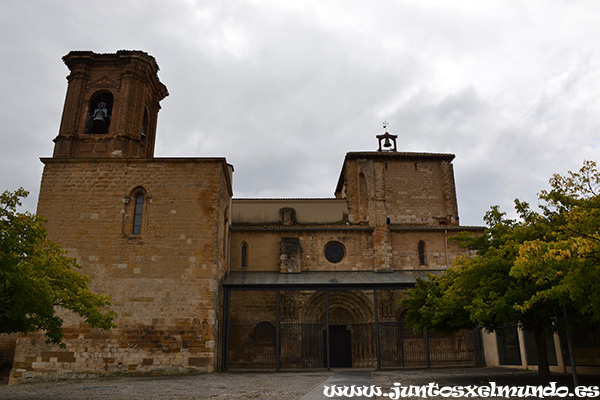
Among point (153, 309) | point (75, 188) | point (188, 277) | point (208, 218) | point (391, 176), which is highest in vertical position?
point (391, 176)

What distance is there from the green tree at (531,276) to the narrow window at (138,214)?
395 inches

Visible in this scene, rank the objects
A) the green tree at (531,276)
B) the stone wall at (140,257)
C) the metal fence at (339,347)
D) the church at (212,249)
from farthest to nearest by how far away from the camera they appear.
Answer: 1. the metal fence at (339,347)
2. the church at (212,249)
3. the stone wall at (140,257)
4. the green tree at (531,276)

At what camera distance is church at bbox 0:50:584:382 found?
15.1m

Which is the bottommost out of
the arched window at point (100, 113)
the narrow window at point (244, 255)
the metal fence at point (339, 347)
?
the metal fence at point (339, 347)

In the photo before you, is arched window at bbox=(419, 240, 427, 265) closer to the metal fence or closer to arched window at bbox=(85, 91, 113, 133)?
the metal fence

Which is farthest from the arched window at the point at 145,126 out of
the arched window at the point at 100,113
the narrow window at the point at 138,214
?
the narrow window at the point at 138,214

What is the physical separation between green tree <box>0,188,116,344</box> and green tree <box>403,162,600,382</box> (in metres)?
8.49

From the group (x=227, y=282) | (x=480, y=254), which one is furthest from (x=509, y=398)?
(x=227, y=282)

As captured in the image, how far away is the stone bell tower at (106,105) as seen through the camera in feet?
58.7

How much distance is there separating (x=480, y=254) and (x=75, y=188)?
14.3 meters

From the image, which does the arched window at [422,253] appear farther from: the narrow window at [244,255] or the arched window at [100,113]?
the arched window at [100,113]

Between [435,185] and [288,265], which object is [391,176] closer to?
[435,185]

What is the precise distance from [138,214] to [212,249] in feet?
10.6

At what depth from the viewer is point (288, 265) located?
73.3ft
